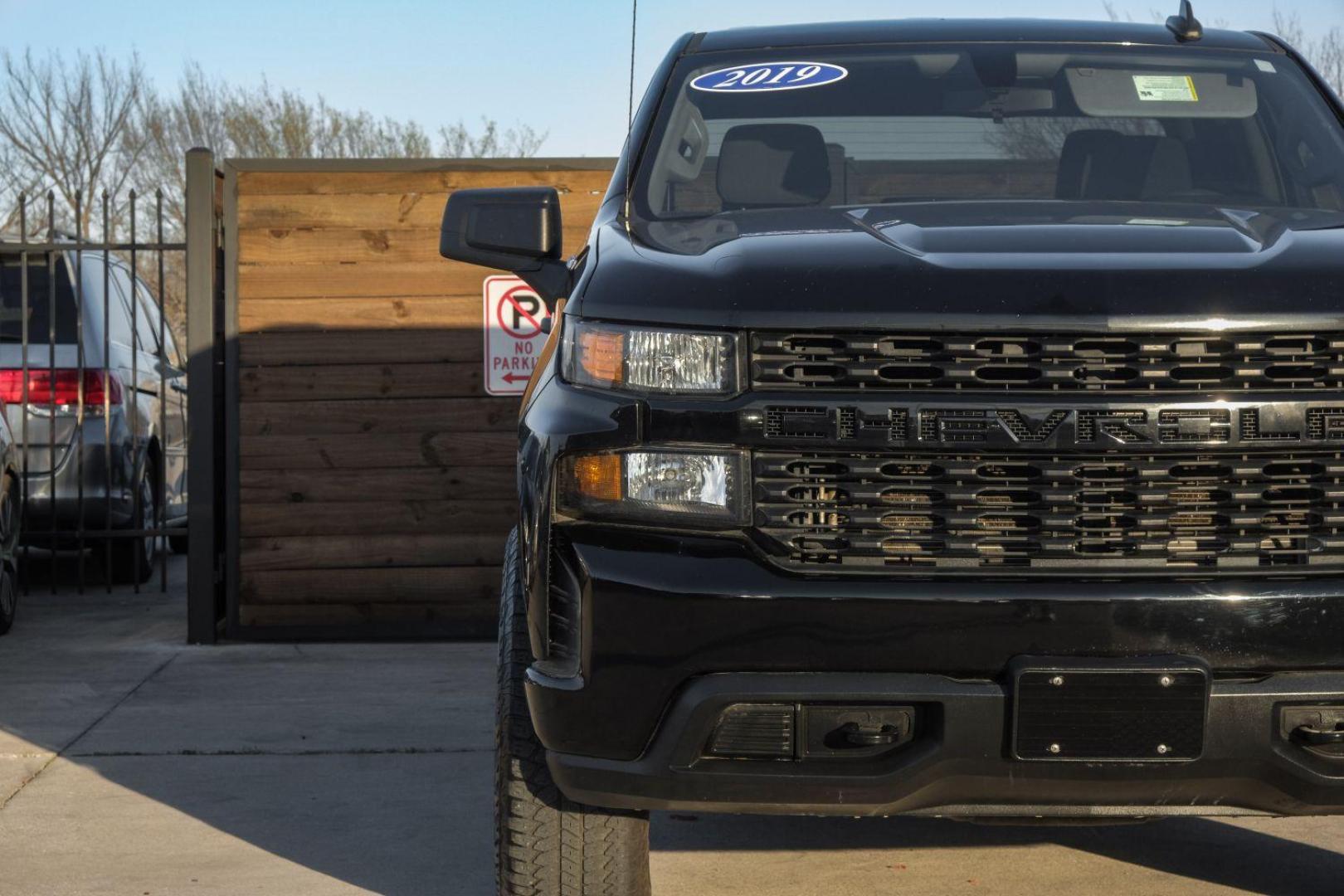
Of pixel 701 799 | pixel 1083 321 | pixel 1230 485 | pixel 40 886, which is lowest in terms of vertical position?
pixel 40 886

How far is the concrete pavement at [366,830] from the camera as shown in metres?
4.16

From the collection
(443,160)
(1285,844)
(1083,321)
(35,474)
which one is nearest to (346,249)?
(443,160)

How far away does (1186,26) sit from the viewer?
4480mm

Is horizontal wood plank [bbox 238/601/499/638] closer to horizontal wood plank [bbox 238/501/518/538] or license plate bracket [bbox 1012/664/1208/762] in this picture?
horizontal wood plank [bbox 238/501/518/538]

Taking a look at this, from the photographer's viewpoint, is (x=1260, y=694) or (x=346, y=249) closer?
(x=1260, y=694)

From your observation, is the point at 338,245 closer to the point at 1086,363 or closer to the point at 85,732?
the point at 85,732

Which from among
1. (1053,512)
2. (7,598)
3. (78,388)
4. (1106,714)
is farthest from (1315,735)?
(78,388)

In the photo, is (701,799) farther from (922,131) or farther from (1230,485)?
(922,131)

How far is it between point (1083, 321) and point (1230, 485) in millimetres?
362

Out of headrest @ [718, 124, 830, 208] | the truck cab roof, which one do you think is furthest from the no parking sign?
headrest @ [718, 124, 830, 208]

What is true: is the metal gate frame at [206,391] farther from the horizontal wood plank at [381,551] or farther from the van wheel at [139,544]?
the van wheel at [139,544]

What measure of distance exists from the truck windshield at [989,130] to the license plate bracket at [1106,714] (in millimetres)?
1401

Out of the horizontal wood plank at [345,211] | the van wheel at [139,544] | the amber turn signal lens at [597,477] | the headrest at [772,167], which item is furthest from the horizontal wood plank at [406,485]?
the amber turn signal lens at [597,477]

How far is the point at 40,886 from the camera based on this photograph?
4105 mm
